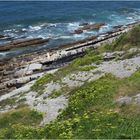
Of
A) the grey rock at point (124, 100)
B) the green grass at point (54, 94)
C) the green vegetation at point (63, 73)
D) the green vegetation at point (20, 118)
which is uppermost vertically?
the grey rock at point (124, 100)

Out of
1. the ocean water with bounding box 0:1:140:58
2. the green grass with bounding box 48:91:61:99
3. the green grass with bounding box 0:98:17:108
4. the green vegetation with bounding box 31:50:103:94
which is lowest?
the ocean water with bounding box 0:1:140:58

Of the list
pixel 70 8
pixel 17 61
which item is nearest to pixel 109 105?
pixel 17 61

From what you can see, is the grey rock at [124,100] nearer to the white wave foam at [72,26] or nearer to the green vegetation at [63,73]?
the green vegetation at [63,73]

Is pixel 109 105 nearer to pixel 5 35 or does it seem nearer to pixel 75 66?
pixel 75 66

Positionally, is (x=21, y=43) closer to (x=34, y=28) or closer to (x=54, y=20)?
(x=34, y=28)

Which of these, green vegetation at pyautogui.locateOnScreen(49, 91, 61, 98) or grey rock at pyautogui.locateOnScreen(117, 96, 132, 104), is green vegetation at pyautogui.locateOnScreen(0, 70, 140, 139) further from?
green vegetation at pyautogui.locateOnScreen(49, 91, 61, 98)

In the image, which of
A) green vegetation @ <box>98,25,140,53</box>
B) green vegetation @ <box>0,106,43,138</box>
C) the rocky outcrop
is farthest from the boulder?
green vegetation @ <box>0,106,43,138</box>

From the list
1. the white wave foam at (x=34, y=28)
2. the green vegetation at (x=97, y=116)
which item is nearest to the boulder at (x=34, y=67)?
the green vegetation at (x=97, y=116)
